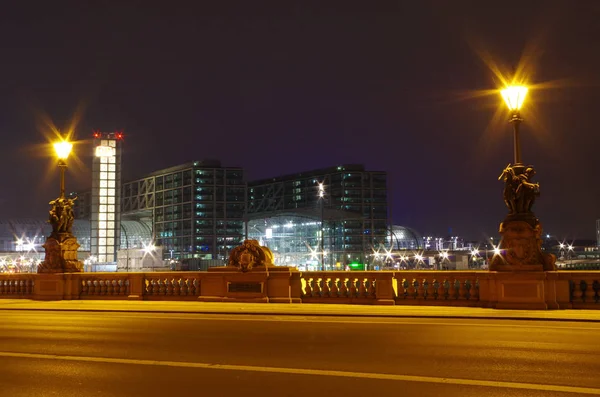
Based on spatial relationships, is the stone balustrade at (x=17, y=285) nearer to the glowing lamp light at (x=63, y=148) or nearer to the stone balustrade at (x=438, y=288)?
the glowing lamp light at (x=63, y=148)

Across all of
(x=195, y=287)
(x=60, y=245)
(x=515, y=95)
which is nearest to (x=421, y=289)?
(x=515, y=95)

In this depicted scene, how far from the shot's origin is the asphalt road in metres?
7.92

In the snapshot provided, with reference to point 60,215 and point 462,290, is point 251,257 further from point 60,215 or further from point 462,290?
point 60,215

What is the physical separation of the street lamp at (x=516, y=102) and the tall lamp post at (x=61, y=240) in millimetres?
15981

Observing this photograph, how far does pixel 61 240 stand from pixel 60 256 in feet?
2.05

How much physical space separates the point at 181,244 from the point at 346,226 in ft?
138

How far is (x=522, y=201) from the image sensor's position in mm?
17234

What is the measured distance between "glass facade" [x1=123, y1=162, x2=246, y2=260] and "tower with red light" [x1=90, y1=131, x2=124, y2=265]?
67.4 metres

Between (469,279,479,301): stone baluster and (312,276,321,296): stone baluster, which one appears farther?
(312,276,321,296): stone baluster

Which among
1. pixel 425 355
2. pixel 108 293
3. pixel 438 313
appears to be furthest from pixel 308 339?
pixel 108 293

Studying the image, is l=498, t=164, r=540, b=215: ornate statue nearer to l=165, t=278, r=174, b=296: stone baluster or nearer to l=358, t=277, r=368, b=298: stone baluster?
l=358, t=277, r=368, b=298: stone baluster

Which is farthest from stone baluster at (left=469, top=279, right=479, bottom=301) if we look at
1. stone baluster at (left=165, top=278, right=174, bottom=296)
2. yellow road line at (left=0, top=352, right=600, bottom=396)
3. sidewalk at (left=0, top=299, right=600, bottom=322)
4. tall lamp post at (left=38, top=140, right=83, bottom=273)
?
tall lamp post at (left=38, top=140, right=83, bottom=273)

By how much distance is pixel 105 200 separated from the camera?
278 ft

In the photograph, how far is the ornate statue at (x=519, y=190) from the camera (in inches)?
679
